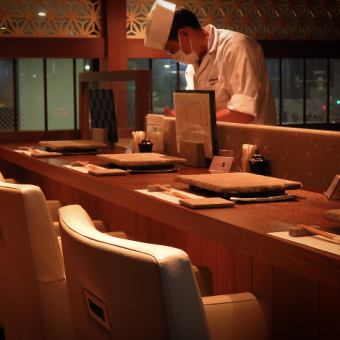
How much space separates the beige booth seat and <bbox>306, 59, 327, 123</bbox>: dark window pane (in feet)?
16.0

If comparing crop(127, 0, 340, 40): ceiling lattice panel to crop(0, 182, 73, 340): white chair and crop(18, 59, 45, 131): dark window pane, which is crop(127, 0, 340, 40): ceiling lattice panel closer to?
crop(18, 59, 45, 131): dark window pane

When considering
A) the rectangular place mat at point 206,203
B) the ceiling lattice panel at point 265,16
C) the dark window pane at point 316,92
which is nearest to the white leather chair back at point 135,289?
the rectangular place mat at point 206,203

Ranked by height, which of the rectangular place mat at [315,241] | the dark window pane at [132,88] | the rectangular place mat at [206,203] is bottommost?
the rectangular place mat at [315,241]

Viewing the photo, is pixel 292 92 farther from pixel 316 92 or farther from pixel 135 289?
pixel 135 289

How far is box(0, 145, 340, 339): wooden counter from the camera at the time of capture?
160 cm

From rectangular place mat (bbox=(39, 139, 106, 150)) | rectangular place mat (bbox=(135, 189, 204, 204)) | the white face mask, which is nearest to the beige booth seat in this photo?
rectangular place mat (bbox=(135, 189, 204, 204))

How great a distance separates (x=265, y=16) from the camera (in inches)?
221

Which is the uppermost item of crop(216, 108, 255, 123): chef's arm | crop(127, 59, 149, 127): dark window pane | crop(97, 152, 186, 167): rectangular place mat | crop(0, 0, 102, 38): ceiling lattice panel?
crop(0, 0, 102, 38): ceiling lattice panel

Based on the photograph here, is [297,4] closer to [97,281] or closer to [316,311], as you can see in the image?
[316,311]

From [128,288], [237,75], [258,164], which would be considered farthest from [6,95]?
[128,288]

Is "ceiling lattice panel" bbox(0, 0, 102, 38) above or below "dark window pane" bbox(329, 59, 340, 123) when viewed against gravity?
above

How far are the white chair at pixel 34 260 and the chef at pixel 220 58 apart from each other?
5.88 feet

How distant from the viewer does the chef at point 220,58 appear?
370 cm

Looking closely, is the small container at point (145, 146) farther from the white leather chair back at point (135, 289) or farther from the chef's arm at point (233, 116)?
the white leather chair back at point (135, 289)
